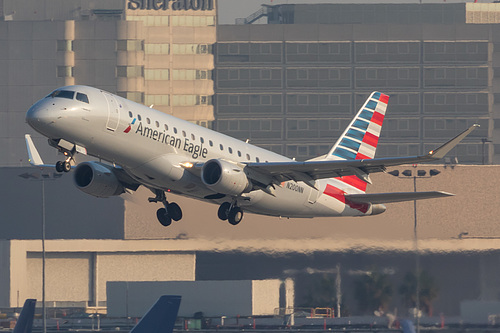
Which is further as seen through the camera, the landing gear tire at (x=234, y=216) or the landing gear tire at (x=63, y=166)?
the landing gear tire at (x=234, y=216)

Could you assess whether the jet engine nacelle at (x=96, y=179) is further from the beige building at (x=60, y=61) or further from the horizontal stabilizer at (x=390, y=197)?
the beige building at (x=60, y=61)

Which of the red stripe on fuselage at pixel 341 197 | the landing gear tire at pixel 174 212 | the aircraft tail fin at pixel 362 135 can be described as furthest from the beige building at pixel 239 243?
the landing gear tire at pixel 174 212

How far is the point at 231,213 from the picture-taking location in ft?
167

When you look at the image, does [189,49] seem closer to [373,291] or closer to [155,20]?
[155,20]

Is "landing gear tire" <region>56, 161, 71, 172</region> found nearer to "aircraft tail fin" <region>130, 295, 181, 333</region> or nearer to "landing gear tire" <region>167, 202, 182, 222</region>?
"landing gear tire" <region>167, 202, 182, 222</region>

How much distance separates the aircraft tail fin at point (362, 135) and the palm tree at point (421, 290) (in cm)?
1166

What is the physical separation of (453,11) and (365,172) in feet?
497

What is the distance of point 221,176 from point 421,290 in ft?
84.7

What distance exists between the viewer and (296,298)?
254 feet

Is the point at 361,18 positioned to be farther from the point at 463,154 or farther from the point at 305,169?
the point at 305,169

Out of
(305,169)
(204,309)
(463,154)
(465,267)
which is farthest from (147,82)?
(305,169)

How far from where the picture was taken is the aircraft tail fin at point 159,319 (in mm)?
38812

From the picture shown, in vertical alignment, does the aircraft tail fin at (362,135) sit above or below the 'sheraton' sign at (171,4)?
below

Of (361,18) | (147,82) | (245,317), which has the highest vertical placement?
(361,18)
